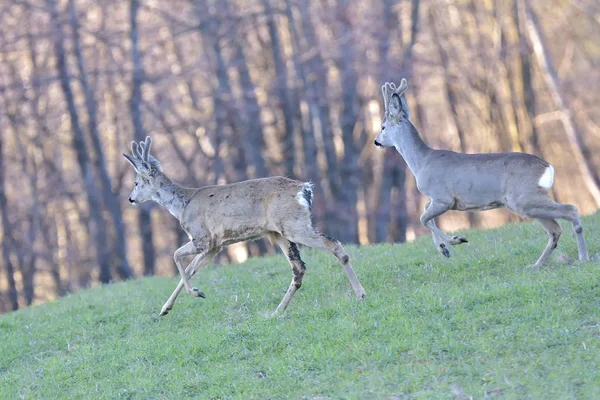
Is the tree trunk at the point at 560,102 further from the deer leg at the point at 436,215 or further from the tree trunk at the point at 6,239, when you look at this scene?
the tree trunk at the point at 6,239

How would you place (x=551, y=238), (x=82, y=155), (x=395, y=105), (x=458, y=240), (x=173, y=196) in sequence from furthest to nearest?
1. (x=82, y=155)
2. (x=395, y=105)
3. (x=173, y=196)
4. (x=458, y=240)
5. (x=551, y=238)

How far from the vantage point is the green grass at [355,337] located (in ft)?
28.7

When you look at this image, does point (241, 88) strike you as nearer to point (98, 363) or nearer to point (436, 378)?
point (98, 363)

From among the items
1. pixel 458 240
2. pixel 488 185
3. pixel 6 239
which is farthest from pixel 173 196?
pixel 6 239

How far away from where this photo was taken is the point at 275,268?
1491 cm

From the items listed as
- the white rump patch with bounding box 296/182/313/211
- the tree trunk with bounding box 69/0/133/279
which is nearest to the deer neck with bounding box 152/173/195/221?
the white rump patch with bounding box 296/182/313/211

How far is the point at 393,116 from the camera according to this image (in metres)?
13.4

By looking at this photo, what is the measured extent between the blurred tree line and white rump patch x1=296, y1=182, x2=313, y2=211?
17.1 m

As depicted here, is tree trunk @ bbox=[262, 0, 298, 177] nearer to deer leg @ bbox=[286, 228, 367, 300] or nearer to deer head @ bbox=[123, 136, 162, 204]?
deer head @ bbox=[123, 136, 162, 204]

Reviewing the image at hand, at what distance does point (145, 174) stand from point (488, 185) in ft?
13.4

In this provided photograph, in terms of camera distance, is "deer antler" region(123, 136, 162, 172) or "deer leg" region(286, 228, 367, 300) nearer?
"deer leg" region(286, 228, 367, 300)

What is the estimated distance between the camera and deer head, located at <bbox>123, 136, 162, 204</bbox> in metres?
13.0

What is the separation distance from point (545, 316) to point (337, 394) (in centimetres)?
209

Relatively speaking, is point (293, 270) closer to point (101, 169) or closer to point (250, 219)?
point (250, 219)
